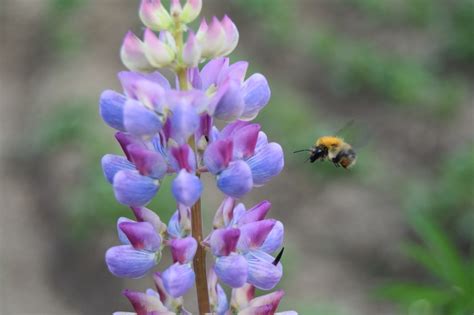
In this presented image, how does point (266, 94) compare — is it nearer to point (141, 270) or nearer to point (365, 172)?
point (141, 270)

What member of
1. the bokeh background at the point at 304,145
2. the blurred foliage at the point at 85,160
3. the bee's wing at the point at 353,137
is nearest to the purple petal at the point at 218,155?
the bee's wing at the point at 353,137

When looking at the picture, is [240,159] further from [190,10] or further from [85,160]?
[85,160]

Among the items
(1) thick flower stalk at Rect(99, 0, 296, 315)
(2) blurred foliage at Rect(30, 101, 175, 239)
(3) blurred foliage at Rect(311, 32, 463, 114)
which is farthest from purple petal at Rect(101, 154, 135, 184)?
(3) blurred foliage at Rect(311, 32, 463, 114)

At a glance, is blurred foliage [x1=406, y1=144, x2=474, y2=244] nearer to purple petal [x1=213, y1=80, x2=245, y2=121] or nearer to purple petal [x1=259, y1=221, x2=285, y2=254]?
purple petal [x1=259, y1=221, x2=285, y2=254]

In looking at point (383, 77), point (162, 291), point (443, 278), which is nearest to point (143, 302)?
point (162, 291)

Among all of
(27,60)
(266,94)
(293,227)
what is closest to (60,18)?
(27,60)

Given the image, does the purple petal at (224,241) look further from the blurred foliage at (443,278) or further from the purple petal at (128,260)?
the blurred foliage at (443,278)
